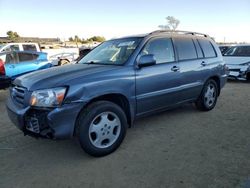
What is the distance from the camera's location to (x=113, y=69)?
359cm

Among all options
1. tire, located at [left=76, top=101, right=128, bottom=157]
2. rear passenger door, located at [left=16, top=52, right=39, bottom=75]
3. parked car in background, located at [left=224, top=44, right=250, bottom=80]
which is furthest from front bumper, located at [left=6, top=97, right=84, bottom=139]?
parked car in background, located at [left=224, top=44, right=250, bottom=80]

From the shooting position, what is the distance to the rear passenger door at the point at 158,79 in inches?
153

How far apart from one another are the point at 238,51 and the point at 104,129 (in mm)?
9643

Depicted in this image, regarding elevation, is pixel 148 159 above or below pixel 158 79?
below

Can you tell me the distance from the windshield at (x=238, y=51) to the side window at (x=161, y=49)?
25.0 feet

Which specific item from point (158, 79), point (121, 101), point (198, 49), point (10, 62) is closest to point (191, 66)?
point (198, 49)

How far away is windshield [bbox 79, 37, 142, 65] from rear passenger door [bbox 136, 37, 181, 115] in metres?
0.25

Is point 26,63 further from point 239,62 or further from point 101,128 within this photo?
point 239,62

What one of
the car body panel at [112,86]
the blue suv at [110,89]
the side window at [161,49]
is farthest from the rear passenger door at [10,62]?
the side window at [161,49]

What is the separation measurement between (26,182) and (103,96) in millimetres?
1458

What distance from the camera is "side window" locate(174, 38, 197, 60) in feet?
15.1

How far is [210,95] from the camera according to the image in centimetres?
548

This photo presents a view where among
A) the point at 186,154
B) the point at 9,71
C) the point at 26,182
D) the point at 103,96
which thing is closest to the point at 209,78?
the point at 186,154

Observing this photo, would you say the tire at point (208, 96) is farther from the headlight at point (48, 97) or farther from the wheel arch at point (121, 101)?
the headlight at point (48, 97)
